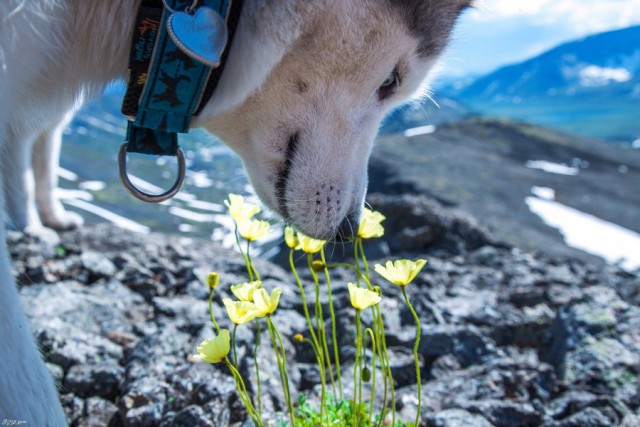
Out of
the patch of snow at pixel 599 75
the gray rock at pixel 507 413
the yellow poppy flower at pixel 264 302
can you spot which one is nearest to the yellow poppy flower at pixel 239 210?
the yellow poppy flower at pixel 264 302

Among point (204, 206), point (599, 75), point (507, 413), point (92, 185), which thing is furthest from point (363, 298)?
point (599, 75)

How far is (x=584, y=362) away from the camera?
2768 mm

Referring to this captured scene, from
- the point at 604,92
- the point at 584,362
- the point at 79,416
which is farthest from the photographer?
the point at 604,92

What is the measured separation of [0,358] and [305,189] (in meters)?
0.98

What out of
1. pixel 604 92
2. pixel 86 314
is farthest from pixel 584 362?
pixel 604 92

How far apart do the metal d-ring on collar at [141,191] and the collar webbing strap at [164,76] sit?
0.45 feet

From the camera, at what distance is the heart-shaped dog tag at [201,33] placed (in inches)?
58.2

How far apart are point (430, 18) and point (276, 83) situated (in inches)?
22.1

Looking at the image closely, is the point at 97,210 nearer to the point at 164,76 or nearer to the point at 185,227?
the point at 185,227

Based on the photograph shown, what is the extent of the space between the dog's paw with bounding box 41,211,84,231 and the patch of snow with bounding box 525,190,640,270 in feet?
20.8

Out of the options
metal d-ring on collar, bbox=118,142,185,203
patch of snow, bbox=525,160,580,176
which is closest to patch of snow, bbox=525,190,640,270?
patch of snow, bbox=525,160,580,176

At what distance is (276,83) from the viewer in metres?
1.80

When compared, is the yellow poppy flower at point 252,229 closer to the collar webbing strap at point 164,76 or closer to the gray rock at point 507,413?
the collar webbing strap at point 164,76

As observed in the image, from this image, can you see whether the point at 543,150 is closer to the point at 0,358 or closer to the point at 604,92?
the point at 0,358
